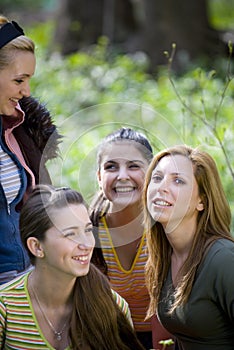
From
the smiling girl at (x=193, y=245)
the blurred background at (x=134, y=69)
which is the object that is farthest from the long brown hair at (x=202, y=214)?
the blurred background at (x=134, y=69)

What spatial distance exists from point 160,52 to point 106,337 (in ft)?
31.1

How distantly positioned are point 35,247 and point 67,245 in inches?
6.1

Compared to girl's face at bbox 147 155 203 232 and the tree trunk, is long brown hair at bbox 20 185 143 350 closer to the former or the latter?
girl's face at bbox 147 155 203 232

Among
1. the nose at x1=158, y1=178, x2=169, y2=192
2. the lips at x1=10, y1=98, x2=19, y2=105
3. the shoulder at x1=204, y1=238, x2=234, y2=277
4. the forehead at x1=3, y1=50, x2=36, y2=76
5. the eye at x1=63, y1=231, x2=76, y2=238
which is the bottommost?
the shoulder at x1=204, y1=238, x2=234, y2=277

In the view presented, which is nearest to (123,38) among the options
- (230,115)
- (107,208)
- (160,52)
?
(160,52)

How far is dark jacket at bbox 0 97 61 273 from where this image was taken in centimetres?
390

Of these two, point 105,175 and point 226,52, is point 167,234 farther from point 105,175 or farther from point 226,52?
point 226,52

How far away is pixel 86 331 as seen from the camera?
3.63m

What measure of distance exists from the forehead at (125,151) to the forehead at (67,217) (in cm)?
65

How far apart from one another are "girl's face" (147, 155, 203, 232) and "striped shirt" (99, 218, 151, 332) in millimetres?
513

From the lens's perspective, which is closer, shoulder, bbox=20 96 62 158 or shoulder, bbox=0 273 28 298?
shoulder, bbox=0 273 28 298

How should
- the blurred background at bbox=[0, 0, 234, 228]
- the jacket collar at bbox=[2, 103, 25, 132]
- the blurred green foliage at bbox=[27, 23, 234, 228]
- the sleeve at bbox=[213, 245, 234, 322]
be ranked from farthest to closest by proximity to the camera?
the blurred background at bbox=[0, 0, 234, 228] → the blurred green foliage at bbox=[27, 23, 234, 228] → the jacket collar at bbox=[2, 103, 25, 132] → the sleeve at bbox=[213, 245, 234, 322]

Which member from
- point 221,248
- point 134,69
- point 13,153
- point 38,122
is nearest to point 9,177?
point 13,153

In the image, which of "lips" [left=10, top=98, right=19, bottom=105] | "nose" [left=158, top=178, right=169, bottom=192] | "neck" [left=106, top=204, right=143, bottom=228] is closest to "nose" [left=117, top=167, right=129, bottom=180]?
"neck" [left=106, top=204, right=143, bottom=228]
